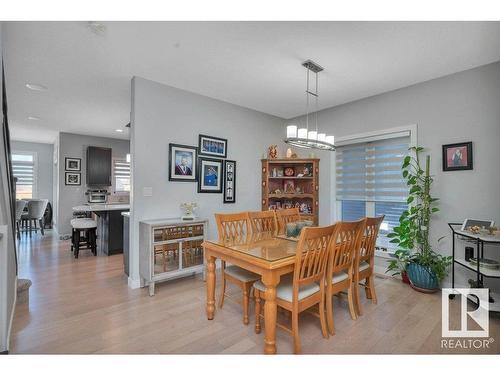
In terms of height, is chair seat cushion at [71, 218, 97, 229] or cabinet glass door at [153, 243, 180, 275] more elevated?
chair seat cushion at [71, 218, 97, 229]

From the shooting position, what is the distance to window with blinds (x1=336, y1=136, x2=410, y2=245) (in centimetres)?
355

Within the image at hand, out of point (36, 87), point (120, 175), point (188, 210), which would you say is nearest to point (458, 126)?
point (188, 210)

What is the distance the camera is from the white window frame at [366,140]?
10.9 ft

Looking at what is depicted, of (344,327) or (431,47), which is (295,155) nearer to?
(431,47)

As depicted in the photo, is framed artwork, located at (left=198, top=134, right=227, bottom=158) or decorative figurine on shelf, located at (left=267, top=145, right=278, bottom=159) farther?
decorative figurine on shelf, located at (left=267, top=145, right=278, bottom=159)

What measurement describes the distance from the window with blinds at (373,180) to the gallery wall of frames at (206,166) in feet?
6.02

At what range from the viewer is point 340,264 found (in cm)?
218

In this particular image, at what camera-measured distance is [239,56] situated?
2.59 metres

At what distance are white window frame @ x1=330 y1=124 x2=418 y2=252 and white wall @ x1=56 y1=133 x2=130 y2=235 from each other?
5996mm

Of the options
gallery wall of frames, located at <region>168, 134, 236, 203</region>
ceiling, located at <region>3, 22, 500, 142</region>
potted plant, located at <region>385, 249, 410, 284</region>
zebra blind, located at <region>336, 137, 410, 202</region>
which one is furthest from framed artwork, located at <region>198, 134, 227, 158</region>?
potted plant, located at <region>385, 249, 410, 284</region>

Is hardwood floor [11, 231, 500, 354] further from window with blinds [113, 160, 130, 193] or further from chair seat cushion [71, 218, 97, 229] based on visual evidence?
window with blinds [113, 160, 130, 193]

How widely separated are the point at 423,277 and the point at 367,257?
3.33ft

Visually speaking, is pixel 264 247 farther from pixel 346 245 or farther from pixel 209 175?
pixel 209 175
